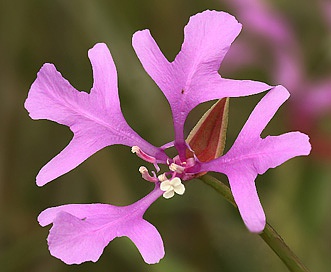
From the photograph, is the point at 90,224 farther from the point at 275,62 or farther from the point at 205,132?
the point at 275,62

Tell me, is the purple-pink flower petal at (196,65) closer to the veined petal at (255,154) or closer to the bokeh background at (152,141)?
the veined petal at (255,154)

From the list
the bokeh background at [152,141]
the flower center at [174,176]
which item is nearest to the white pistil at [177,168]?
the flower center at [174,176]

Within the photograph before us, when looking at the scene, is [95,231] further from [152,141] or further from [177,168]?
[152,141]

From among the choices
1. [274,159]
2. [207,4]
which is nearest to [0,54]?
[207,4]

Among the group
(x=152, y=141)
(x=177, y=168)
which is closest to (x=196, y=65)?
(x=177, y=168)

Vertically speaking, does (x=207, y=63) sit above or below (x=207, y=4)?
above
